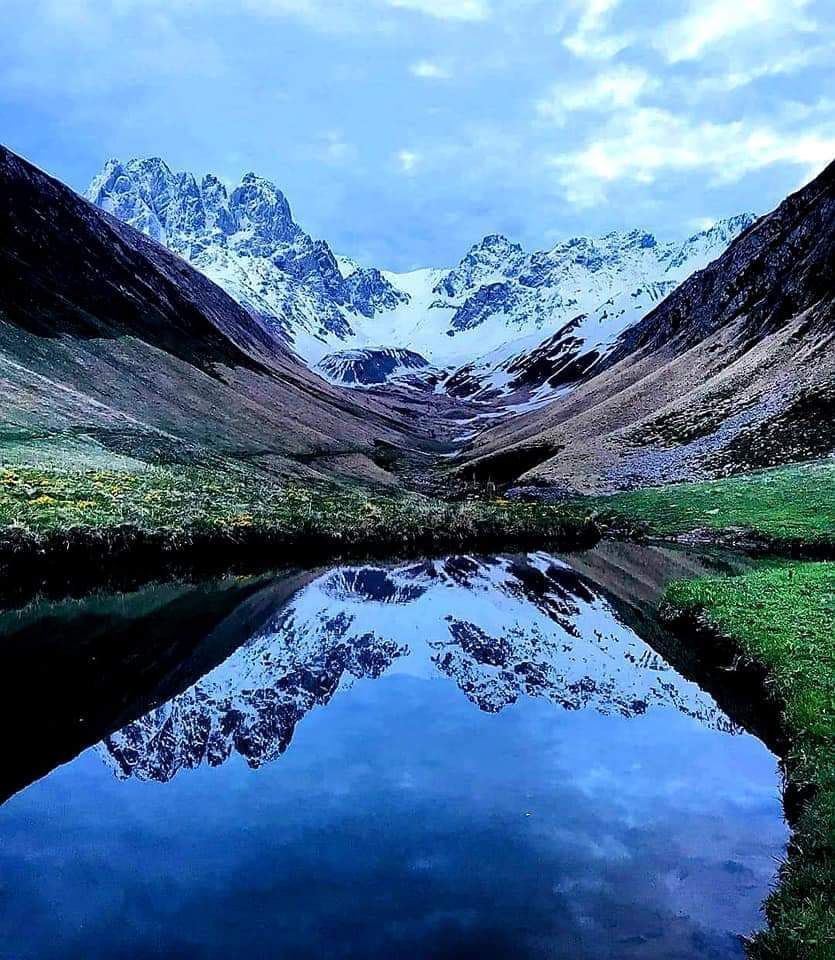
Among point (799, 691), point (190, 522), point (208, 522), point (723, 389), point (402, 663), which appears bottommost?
point (402, 663)

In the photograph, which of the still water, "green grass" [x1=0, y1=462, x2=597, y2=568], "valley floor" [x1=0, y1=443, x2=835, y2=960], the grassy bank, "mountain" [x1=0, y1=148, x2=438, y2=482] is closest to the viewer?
the still water

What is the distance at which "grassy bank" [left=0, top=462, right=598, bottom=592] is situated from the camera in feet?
117

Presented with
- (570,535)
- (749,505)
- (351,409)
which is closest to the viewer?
(570,535)

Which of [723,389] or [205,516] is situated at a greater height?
[723,389]

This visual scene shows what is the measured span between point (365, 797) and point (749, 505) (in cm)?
5045

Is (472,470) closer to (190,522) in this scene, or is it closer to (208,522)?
(208,522)

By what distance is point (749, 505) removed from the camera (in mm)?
57750

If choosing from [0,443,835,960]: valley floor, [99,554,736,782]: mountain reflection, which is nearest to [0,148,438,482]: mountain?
[0,443,835,960]: valley floor

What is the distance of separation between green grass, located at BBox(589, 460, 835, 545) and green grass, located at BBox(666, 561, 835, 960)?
14848 mm

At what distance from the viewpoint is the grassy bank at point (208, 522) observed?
35562mm

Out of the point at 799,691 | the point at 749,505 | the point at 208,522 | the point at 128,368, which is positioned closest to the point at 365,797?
the point at 799,691

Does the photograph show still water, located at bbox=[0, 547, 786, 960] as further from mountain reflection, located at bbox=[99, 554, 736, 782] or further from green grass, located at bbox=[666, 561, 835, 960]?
green grass, located at bbox=[666, 561, 835, 960]

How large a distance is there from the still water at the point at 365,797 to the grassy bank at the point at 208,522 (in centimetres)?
779

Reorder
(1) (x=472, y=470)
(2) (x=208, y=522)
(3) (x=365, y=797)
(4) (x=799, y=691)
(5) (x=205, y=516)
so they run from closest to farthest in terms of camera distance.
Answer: (3) (x=365, y=797)
(4) (x=799, y=691)
(2) (x=208, y=522)
(5) (x=205, y=516)
(1) (x=472, y=470)
